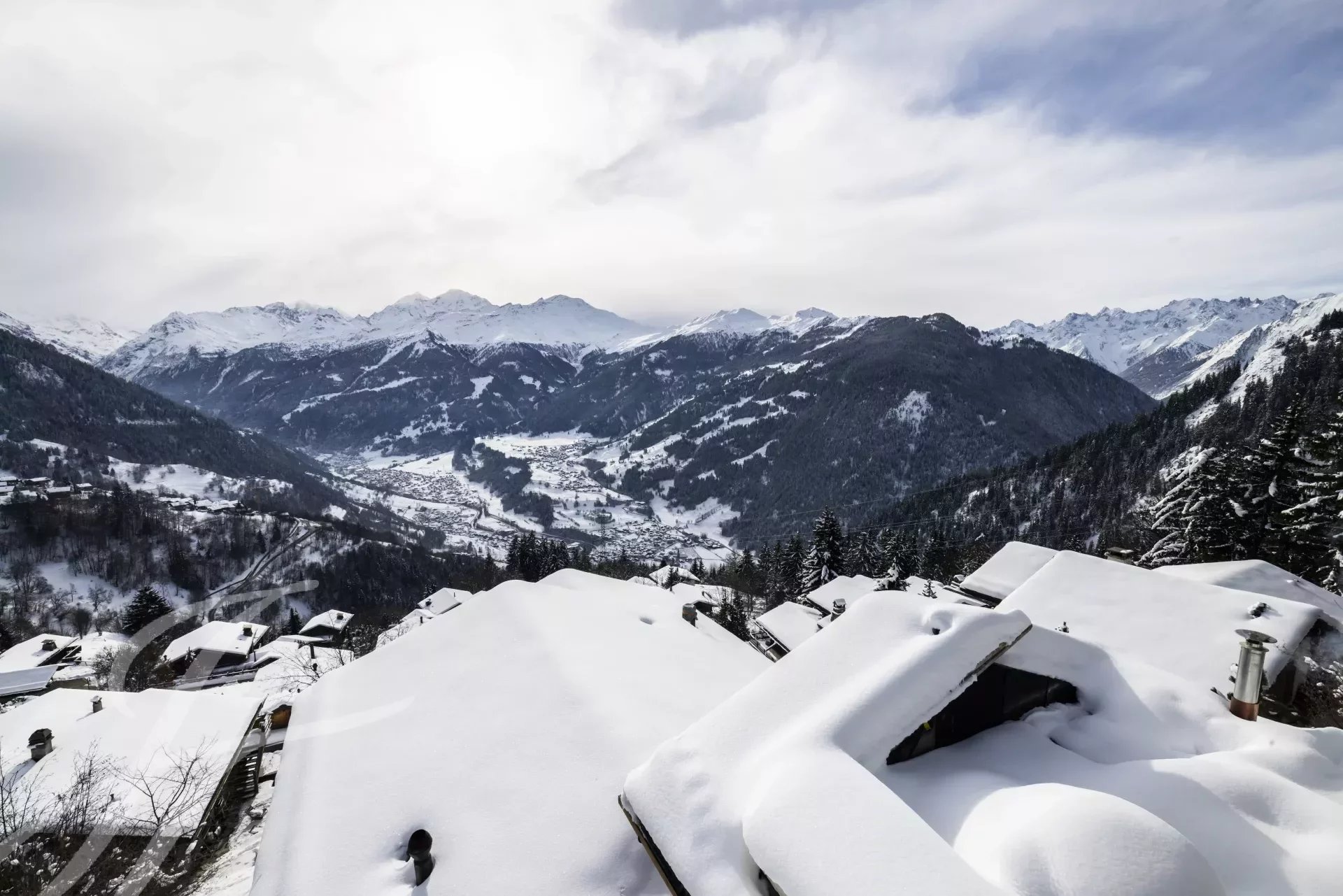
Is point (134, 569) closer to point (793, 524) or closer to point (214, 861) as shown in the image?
point (214, 861)

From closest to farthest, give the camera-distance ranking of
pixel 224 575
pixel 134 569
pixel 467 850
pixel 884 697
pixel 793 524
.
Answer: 1. pixel 884 697
2. pixel 467 850
3. pixel 134 569
4. pixel 224 575
5. pixel 793 524

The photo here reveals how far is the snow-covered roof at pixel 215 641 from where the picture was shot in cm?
4638

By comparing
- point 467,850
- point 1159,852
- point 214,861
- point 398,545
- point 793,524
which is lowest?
point 793,524

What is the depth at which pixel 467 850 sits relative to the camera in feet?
21.2

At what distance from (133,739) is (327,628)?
5590cm

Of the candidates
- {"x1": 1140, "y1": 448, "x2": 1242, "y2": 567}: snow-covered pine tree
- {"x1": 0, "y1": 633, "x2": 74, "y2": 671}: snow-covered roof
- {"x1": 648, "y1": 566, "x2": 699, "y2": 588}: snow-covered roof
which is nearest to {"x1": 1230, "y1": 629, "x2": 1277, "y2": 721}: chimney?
{"x1": 1140, "y1": 448, "x2": 1242, "y2": 567}: snow-covered pine tree

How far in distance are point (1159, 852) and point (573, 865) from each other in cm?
553

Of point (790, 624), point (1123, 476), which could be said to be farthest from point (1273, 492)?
point (1123, 476)

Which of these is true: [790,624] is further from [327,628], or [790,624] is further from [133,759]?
[327,628]

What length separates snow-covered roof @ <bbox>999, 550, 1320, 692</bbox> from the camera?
457 inches

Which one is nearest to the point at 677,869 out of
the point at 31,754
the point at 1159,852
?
the point at 1159,852

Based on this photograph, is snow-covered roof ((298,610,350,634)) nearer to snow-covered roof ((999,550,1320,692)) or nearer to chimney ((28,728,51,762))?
chimney ((28,728,51,762))

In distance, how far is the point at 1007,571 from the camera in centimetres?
2502

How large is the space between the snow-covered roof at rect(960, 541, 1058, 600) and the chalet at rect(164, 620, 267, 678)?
5765 centimetres
